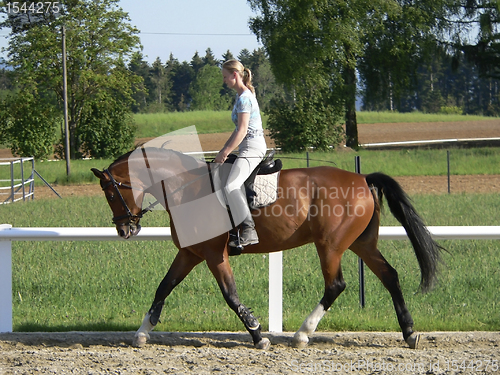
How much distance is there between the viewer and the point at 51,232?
17.8 feet

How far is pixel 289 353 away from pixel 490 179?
63.1 feet

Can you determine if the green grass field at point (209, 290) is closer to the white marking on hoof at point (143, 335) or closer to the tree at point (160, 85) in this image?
the white marking on hoof at point (143, 335)

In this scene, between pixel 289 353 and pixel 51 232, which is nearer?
pixel 289 353

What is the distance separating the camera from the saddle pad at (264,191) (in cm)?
481

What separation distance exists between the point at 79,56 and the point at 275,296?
3289cm

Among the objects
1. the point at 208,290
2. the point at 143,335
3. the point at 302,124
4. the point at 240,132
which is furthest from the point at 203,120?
the point at 240,132

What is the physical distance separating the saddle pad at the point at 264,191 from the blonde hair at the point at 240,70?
2.46ft

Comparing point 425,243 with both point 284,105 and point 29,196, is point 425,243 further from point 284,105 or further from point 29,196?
point 284,105

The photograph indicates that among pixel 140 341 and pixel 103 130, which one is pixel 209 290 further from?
pixel 103 130

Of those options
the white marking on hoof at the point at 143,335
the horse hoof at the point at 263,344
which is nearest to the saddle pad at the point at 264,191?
the horse hoof at the point at 263,344

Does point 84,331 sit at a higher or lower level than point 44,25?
lower

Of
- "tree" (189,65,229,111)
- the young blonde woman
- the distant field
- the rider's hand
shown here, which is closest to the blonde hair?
the young blonde woman

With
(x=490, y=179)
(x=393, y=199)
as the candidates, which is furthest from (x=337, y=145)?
(x=393, y=199)

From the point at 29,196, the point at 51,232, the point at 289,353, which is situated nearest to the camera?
the point at 289,353
